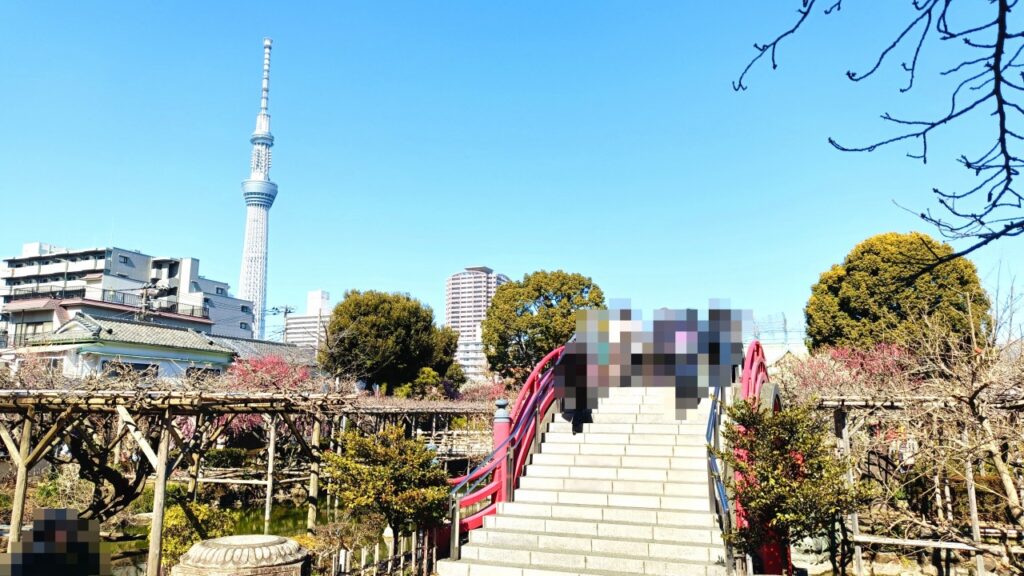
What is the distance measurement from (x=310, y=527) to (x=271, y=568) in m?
3.83

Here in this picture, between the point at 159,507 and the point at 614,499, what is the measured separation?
5976 millimetres

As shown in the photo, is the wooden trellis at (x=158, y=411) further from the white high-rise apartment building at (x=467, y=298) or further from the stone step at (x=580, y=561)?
the white high-rise apartment building at (x=467, y=298)

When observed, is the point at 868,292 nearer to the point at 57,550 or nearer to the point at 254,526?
the point at 254,526

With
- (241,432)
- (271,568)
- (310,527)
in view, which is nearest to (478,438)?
(241,432)

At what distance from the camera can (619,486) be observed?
909cm

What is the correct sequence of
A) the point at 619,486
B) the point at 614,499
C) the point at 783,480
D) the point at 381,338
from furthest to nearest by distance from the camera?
the point at 381,338, the point at 619,486, the point at 614,499, the point at 783,480

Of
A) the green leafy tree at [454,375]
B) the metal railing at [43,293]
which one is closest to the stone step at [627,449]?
the green leafy tree at [454,375]

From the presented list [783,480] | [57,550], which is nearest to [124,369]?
[57,550]

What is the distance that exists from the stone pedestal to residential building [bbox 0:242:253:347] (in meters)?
40.6

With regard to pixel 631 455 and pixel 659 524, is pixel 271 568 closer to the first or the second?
pixel 659 524

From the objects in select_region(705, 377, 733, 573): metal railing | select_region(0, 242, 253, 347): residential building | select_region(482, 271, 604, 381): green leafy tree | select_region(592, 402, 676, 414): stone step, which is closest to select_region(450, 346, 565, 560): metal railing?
select_region(592, 402, 676, 414): stone step

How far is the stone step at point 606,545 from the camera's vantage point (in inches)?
296

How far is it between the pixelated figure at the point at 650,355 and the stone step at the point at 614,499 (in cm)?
163

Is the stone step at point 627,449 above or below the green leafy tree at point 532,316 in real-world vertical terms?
below
